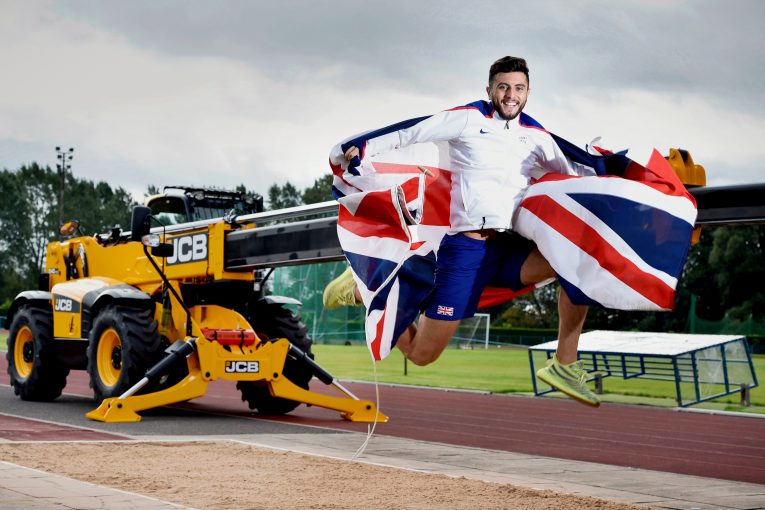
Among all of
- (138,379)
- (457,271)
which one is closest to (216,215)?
(138,379)

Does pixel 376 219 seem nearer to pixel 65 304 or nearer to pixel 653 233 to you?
pixel 653 233

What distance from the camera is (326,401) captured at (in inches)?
594

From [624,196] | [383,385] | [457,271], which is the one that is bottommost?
[383,385]

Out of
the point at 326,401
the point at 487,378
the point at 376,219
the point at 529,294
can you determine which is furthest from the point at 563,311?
the point at 529,294

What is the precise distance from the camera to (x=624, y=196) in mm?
4531

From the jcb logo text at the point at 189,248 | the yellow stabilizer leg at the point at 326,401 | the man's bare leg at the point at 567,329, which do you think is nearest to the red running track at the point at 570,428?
the yellow stabilizer leg at the point at 326,401

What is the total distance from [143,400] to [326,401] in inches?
98.4

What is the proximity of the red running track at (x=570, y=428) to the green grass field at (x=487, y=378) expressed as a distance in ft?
6.00

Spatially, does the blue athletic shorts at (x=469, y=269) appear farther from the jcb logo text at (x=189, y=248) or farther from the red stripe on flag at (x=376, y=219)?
the jcb logo text at (x=189, y=248)

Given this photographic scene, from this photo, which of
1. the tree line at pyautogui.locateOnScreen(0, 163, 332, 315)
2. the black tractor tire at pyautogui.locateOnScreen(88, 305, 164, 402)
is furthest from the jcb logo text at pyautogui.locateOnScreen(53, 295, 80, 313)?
the tree line at pyautogui.locateOnScreen(0, 163, 332, 315)

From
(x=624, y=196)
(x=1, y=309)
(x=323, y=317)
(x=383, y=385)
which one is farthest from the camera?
(x=1, y=309)

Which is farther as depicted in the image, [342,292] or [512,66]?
[342,292]

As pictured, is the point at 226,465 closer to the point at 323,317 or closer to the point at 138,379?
the point at 138,379

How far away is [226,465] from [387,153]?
593 cm
